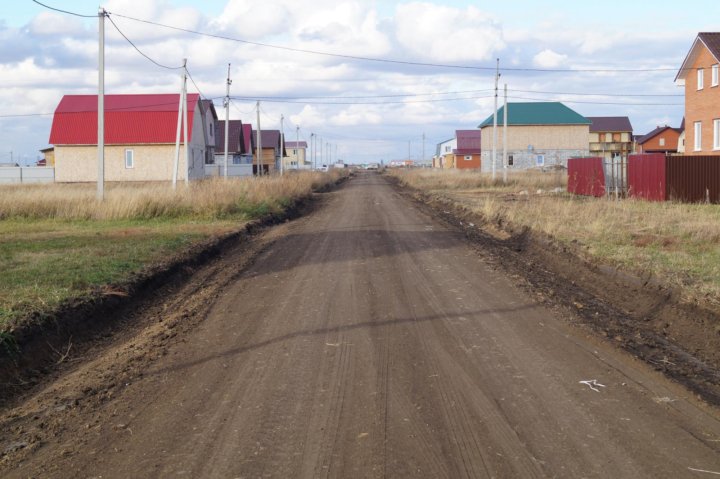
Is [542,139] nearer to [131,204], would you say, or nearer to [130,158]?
[130,158]

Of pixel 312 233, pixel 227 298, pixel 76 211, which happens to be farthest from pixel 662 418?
pixel 76 211

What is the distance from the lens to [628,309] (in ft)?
35.7

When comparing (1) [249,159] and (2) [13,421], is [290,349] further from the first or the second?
(1) [249,159]

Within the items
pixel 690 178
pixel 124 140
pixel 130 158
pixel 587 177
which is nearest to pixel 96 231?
pixel 690 178

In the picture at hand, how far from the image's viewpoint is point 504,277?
12625 mm

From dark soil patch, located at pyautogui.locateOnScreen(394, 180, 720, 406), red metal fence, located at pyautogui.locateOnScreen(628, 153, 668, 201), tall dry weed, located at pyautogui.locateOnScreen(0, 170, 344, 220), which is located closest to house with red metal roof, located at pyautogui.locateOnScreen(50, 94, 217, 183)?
tall dry weed, located at pyautogui.locateOnScreen(0, 170, 344, 220)

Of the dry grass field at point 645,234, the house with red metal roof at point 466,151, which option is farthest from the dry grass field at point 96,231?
the house with red metal roof at point 466,151

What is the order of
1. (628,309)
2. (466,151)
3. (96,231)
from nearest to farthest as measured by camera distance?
(628,309), (96,231), (466,151)

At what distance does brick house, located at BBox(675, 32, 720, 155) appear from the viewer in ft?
117

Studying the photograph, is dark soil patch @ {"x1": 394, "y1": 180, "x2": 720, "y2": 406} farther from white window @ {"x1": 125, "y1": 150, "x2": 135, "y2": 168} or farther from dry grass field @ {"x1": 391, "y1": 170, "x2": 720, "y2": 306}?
white window @ {"x1": 125, "y1": 150, "x2": 135, "y2": 168}

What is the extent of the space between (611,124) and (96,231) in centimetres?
9693

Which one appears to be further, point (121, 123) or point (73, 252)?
point (121, 123)

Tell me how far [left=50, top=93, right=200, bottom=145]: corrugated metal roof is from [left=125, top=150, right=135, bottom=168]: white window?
2.22 feet

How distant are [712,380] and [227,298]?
21.9 feet
